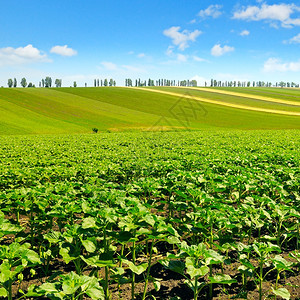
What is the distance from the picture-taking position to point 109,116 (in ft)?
234

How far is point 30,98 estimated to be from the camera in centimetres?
8381

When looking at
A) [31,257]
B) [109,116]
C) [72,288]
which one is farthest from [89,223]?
[109,116]

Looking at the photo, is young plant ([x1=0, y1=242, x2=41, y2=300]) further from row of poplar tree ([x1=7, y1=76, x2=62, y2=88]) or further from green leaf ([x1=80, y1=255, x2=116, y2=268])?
row of poplar tree ([x1=7, y1=76, x2=62, y2=88])

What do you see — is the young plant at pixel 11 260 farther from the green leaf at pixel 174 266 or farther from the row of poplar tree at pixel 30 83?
the row of poplar tree at pixel 30 83

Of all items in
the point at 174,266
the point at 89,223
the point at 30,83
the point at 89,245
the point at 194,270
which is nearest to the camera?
the point at 194,270

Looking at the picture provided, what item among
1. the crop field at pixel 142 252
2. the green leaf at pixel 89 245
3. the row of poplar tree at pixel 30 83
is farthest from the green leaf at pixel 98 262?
the row of poplar tree at pixel 30 83

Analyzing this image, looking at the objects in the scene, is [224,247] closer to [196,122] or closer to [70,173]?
[70,173]

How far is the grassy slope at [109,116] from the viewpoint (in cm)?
5802

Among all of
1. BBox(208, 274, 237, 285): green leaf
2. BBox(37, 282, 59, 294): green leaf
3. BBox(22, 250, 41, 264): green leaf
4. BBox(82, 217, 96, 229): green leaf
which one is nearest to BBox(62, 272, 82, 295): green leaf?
BBox(37, 282, 59, 294): green leaf

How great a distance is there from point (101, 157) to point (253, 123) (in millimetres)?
63539

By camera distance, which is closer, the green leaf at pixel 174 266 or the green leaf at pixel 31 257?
the green leaf at pixel 31 257

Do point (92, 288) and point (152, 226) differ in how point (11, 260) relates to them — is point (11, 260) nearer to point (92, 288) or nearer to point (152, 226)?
point (92, 288)

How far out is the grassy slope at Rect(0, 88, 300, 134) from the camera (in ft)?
190

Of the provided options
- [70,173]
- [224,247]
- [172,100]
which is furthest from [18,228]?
[172,100]
